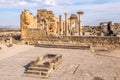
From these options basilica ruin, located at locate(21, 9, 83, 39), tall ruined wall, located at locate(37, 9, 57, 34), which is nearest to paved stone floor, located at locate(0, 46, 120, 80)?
basilica ruin, located at locate(21, 9, 83, 39)

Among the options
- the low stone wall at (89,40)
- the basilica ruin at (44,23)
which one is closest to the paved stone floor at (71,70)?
the low stone wall at (89,40)

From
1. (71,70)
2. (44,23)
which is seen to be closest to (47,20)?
(44,23)

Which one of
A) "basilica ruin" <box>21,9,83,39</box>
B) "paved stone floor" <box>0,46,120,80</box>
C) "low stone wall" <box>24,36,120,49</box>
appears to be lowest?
"paved stone floor" <box>0,46,120,80</box>

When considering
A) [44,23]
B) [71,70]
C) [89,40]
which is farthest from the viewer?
[44,23]

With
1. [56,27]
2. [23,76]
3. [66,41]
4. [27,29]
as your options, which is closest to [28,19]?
[27,29]

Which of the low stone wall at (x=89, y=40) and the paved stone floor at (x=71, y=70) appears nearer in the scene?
the paved stone floor at (x=71, y=70)

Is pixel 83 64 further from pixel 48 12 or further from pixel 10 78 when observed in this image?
pixel 48 12

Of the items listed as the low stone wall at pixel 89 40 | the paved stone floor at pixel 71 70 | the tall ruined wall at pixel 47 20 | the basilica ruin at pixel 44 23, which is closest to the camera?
the paved stone floor at pixel 71 70

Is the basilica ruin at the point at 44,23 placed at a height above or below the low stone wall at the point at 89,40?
above

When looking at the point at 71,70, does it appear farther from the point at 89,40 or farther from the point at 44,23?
the point at 44,23

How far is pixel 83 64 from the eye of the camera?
11.1 m

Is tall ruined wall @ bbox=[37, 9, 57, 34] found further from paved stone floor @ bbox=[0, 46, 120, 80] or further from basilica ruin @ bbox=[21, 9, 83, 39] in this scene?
paved stone floor @ bbox=[0, 46, 120, 80]

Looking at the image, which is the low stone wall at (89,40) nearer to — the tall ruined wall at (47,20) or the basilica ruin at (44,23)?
the basilica ruin at (44,23)

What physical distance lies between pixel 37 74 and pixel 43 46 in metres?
8.71
